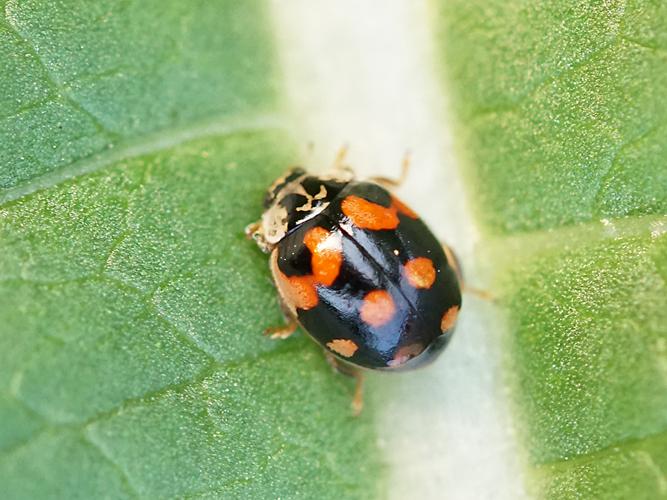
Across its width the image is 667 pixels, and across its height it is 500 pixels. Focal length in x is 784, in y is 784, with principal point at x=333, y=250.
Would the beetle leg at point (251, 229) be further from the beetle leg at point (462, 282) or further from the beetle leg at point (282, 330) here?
the beetle leg at point (462, 282)

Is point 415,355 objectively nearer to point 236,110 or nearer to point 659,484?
point 659,484

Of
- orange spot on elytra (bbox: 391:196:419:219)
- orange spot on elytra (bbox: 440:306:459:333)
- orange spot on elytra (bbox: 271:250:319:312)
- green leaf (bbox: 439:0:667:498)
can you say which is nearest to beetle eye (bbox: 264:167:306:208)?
orange spot on elytra (bbox: 271:250:319:312)

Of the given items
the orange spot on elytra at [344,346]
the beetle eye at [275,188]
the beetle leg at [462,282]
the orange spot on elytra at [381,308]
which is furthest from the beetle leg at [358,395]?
the beetle eye at [275,188]

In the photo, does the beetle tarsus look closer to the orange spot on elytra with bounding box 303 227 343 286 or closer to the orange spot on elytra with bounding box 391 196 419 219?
the orange spot on elytra with bounding box 303 227 343 286

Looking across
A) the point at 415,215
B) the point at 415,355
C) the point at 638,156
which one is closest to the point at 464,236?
the point at 415,215

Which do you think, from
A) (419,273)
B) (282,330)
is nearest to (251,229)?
(282,330)

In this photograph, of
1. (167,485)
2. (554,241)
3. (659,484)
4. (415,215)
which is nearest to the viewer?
(659,484)
